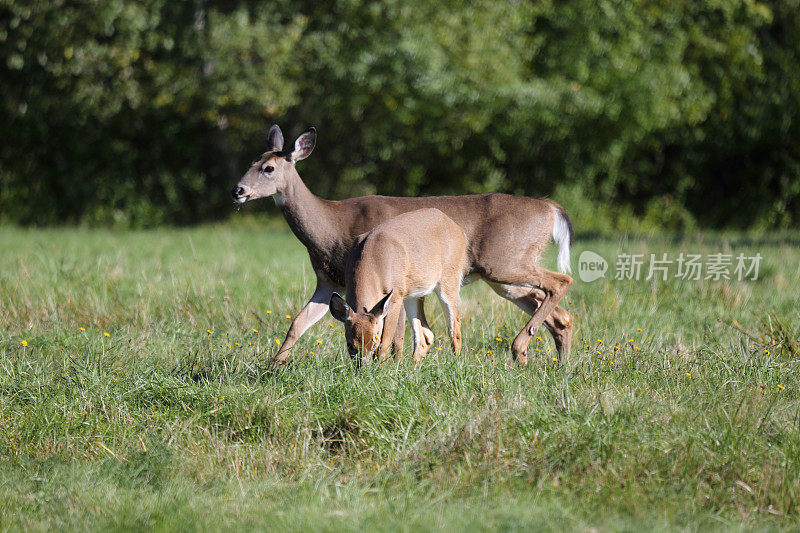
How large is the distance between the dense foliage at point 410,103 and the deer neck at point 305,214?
379 inches

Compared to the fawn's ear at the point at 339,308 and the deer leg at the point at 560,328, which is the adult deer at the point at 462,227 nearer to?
the deer leg at the point at 560,328

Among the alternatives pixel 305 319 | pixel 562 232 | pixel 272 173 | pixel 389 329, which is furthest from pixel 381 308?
pixel 562 232

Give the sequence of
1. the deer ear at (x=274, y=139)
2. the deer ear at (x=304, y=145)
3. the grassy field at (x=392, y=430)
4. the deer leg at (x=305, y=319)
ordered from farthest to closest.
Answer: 1. the deer ear at (x=274, y=139)
2. the deer ear at (x=304, y=145)
3. the deer leg at (x=305, y=319)
4. the grassy field at (x=392, y=430)

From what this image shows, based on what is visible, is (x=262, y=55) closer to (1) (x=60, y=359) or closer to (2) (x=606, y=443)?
(1) (x=60, y=359)

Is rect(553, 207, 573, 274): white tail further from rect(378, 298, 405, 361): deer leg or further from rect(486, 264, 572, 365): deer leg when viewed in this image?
rect(378, 298, 405, 361): deer leg

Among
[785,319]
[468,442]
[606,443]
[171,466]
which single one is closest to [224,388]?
[171,466]

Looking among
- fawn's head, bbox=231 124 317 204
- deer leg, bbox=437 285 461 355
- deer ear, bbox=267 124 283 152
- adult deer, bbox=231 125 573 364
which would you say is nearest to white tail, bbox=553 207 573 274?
adult deer, bbox=231 125 573 364

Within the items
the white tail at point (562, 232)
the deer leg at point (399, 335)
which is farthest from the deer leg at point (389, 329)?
the white tail at point (562, 232)

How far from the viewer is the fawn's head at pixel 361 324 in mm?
4855

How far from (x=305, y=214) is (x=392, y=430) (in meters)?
2.04

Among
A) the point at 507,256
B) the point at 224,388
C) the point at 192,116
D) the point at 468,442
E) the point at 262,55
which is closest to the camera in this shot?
the point at 468,442

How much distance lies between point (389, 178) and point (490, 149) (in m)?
2.06

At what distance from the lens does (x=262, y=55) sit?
15.6 meters

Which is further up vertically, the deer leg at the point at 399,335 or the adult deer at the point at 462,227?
the adult deer at the point at 462,227
